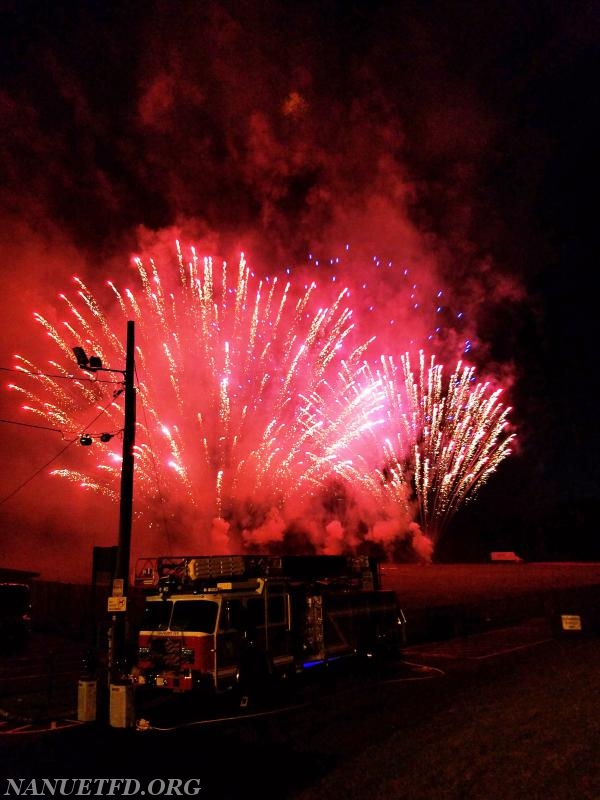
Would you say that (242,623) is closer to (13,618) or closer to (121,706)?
(121,706)

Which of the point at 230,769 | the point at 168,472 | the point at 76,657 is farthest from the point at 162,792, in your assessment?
the point at 168,472

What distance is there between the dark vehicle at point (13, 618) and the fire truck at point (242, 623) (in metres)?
9.58

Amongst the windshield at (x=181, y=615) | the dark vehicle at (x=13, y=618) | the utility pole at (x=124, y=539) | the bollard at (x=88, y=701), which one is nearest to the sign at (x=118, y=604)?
the utility pole at (x=124, y=539)

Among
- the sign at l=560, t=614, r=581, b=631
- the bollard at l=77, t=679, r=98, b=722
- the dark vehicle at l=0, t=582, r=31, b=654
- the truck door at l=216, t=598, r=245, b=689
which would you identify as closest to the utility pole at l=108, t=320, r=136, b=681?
the bollard at l=77, t=679, r=98, b=722

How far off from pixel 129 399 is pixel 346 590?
24.6 ft

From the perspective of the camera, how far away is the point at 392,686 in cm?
1464

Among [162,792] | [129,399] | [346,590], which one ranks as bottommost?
[162,792]

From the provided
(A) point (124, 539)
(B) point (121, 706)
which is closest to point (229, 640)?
(B) point (121, 706)

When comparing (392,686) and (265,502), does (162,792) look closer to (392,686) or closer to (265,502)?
(392,686)

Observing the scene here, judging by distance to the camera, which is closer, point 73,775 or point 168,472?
point 73,775

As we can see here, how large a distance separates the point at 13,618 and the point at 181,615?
37.8 ft

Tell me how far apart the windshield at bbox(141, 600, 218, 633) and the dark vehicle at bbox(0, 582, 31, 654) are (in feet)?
33.9

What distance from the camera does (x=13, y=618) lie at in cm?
2223

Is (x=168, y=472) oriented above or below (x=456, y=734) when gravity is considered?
above
